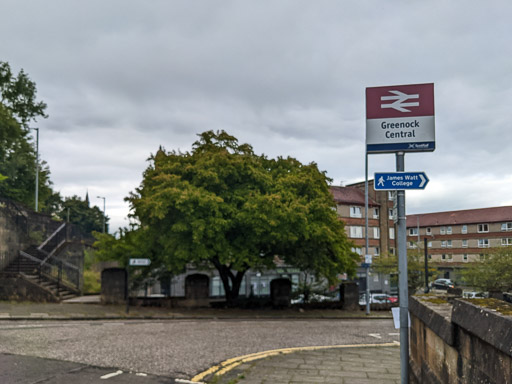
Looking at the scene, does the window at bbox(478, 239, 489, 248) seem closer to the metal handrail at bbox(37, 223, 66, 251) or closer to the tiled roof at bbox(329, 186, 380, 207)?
the tiled roof at bbox(329, 186, 380, 207)

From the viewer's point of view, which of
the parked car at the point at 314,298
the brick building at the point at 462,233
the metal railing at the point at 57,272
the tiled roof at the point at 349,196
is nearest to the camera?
the metal railing at the point at 57,272

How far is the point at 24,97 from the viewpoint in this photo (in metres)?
43.9

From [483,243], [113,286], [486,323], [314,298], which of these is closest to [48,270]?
[113,286]

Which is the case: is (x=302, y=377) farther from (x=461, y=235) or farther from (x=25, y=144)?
(x=461, y=235)

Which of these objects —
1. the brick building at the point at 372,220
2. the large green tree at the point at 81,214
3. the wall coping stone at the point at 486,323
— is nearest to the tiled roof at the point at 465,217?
the brick building at the point at 372,220

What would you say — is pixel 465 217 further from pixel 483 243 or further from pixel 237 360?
pixel 237 360

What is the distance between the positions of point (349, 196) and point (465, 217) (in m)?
26.8

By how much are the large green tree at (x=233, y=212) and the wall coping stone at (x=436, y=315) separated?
1412 cm

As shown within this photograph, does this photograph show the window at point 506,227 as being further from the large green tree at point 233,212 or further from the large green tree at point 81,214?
the large green tree at point 81,214

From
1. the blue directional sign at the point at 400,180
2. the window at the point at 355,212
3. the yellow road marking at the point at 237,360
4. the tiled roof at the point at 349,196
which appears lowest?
the yellow road marking at the point at 237,360

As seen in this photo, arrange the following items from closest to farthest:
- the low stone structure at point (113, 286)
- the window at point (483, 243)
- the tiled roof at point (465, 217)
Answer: the low stone structure at point (113, 286) → the tiled roof at point (465, 217) → the window at point (483, 243)

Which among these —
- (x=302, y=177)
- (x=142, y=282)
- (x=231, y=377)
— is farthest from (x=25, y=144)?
(x=231, y=377)

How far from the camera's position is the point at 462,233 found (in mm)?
74938

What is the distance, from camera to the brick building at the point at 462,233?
2771 inches
